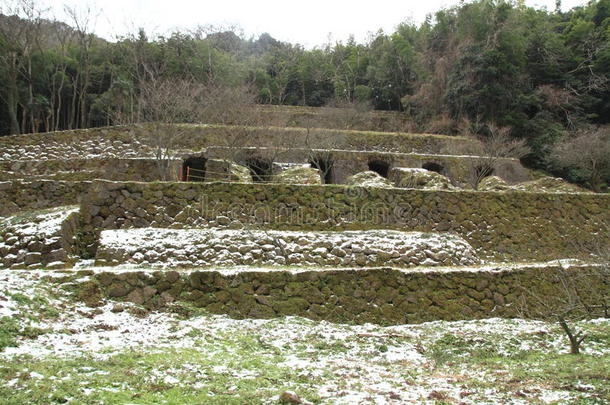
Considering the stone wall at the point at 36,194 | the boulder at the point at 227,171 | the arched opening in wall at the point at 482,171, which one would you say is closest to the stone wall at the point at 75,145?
the boulder at the point at 227,171

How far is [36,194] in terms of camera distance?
12727 millimetres

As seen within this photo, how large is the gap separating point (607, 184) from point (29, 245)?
28.1 m

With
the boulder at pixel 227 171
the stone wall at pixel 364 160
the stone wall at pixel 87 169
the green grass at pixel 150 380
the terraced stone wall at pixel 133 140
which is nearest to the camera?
the green grass at pixel 150 380

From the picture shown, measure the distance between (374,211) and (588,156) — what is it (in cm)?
1648

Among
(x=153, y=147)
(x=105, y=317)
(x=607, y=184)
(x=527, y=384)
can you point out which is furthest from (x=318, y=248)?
(x=607, y=184)

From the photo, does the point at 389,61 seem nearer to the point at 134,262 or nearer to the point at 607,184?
the point at 607,184

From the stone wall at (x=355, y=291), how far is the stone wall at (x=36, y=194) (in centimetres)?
708

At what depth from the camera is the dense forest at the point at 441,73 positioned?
26.2 metres

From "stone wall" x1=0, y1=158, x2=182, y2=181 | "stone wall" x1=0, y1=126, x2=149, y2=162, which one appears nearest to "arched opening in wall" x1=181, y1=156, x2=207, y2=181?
"stone wall" x1=0, y1=158, x2=182, y2=181

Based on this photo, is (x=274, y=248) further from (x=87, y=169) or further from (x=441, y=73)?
(x=441, y=73)

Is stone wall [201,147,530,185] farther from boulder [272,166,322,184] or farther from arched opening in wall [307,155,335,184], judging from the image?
boulder [272,166,322,184]

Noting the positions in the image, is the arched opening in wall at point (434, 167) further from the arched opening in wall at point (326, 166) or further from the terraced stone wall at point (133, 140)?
the arched opening in wall at point (326, 166)

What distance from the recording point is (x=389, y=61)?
38.9 m
